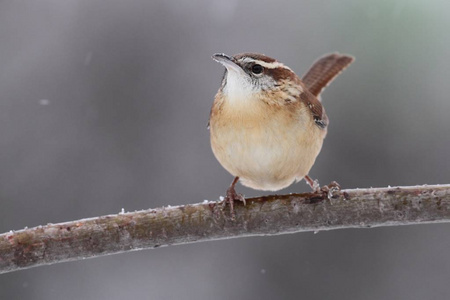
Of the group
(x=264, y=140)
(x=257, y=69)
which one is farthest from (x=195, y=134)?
(x=264, y=140)

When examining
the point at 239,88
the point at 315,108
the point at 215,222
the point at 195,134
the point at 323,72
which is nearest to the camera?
the point at 215,222

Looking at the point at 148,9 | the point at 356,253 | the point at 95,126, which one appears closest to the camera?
the point at 356,253

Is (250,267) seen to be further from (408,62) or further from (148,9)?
(148,9)

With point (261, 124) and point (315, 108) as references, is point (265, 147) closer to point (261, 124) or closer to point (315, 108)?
point (261, 124)

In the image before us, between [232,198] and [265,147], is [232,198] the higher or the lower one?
the lower one

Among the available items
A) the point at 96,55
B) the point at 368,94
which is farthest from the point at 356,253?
the point at 96,55

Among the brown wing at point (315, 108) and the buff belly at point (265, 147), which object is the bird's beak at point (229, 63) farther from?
the brown wing at point (315, 108)

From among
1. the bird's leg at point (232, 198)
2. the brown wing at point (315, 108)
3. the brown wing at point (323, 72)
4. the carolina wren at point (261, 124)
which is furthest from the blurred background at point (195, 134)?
the bird's leg at point (232, 198)
